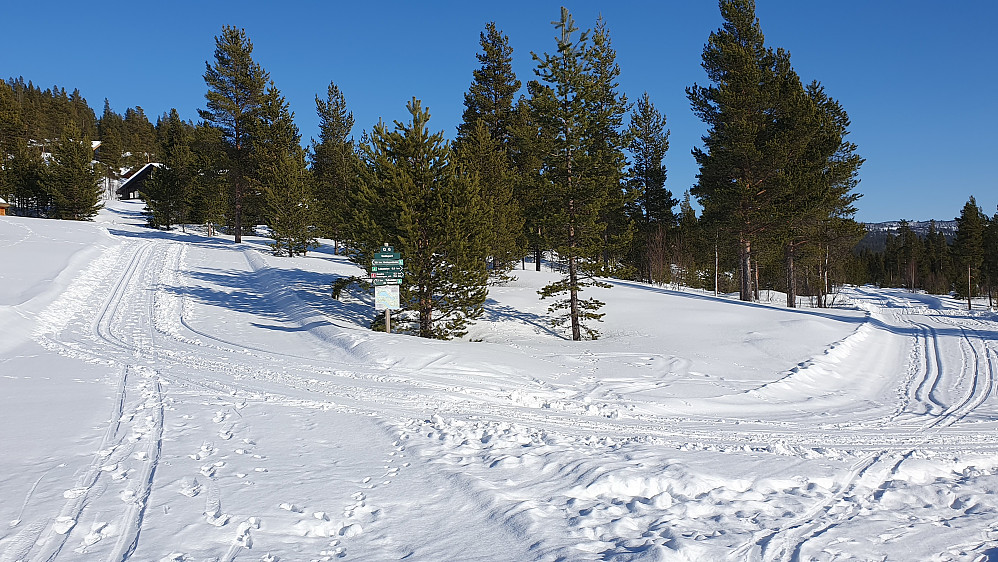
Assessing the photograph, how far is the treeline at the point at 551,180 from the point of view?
47.8ft

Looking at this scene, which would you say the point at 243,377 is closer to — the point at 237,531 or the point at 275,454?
the point at 275,454

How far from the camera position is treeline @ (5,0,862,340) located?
14.6 meters

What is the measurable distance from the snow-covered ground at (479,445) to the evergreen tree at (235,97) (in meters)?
21.2

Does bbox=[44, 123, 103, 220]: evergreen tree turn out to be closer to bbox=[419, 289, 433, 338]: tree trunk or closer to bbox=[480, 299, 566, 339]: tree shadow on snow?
bbox=[480, 299, 566, 339]: tree shadow on snow

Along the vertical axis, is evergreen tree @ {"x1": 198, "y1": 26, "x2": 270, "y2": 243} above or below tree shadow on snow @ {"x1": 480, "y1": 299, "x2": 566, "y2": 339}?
above

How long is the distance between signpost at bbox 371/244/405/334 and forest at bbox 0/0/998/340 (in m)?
0.57

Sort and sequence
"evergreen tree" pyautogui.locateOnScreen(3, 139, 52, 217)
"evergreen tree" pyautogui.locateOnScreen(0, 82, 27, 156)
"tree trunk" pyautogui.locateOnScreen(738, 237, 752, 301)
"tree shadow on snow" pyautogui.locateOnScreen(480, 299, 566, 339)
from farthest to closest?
"evergreen tree" pyautogui.locateOnScreen(0, 82, 27, 156) → "evergreen tree" pyautogui.locateOnScreen(3, 139, 52, 217) → "tree trunk" pyautogui.locateOnScreen(738, 237, 752, 301) → "tree shadow on snow" pyautogui.locateOnScreen(480, 299, 566, 339)

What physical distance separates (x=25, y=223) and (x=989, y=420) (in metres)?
52.8

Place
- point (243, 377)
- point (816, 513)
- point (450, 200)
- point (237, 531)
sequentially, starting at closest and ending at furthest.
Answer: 1. point (237, 531)
2. point (816, 513)
3. point (243, 377)
4. point (450, 200)

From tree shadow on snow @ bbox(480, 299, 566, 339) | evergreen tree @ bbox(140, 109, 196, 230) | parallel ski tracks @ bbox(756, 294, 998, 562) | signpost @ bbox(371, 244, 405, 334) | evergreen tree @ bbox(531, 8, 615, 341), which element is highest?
evergreen tree @ bbox(140, 109, 196, 230)

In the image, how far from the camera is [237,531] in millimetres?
4078

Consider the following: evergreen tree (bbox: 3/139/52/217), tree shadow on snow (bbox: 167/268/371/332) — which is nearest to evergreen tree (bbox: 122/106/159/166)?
evergreen tree (bbox: 3/139/52/217)

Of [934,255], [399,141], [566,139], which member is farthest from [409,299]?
[934,255]

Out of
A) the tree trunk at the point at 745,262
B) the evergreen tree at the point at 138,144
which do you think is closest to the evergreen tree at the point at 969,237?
the tree trunk at the point at 745,262
